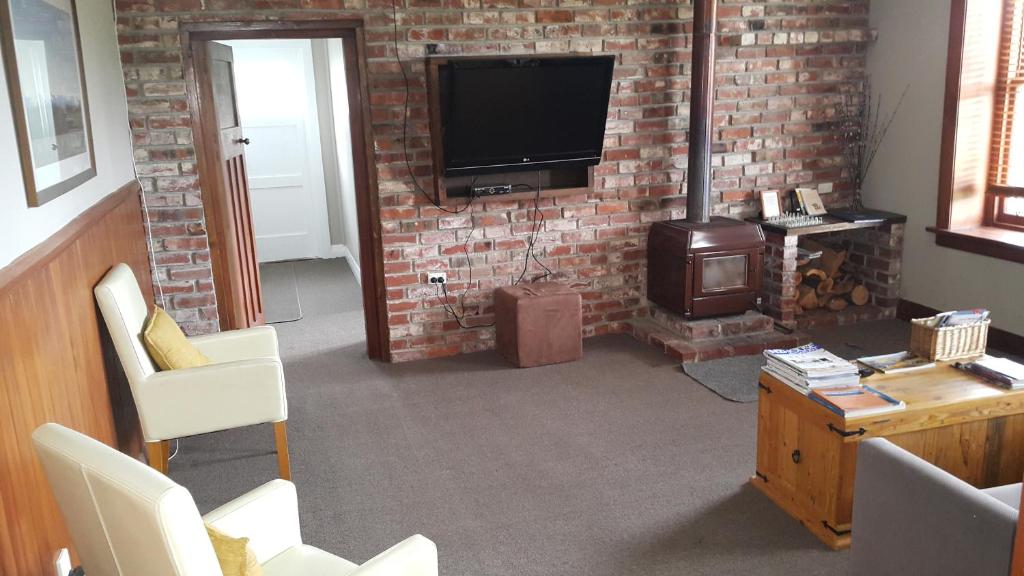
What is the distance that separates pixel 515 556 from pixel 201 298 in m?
2.57

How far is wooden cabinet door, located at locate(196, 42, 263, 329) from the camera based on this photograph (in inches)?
175

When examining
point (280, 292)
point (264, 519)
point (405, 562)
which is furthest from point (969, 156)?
point (280, 292)

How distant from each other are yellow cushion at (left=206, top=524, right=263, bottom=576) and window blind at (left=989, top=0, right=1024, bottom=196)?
476 cm

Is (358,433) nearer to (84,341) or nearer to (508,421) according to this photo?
(508,421)

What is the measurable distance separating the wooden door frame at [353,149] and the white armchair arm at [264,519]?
267 cm

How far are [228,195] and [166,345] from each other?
→ 1.61m

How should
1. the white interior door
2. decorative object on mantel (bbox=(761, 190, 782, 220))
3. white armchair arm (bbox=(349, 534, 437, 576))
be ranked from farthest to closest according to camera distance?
the white interior door
decorative object on mantel (bbox=(761, 190, 782, 220))
white armchair arm (bbox=(349, 534, 437, 576))

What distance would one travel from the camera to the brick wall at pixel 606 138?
14.2 ft

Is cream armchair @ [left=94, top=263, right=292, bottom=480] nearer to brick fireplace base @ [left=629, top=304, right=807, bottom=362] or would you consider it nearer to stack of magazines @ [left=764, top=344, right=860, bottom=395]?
stack of magazines @ [left=764, top=344, right=860, bottom=395]

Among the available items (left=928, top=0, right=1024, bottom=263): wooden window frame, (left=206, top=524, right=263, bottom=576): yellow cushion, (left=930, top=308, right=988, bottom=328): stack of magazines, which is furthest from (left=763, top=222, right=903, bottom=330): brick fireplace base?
(left=206, top=524, right=263, bottom=576): yellow cushion

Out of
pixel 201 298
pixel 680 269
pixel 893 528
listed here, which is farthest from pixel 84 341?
pixel 680 269

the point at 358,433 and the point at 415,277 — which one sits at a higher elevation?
the point at 415,277

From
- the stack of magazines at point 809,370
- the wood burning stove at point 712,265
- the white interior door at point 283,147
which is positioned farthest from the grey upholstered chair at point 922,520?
the white interior door at point 283,147

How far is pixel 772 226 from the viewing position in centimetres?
507
